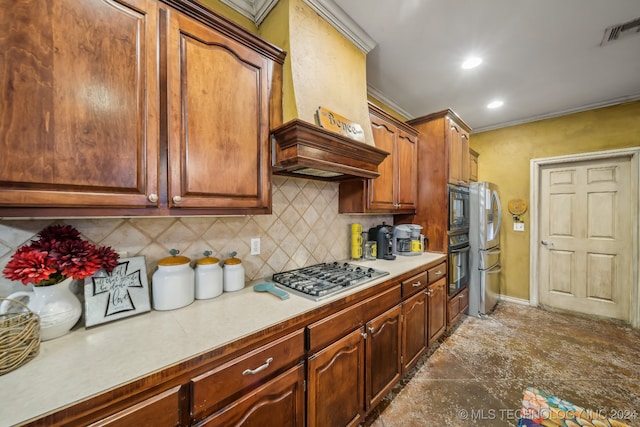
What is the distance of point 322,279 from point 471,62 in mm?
→ 2335

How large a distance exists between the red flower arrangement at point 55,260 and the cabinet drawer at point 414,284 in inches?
70.2

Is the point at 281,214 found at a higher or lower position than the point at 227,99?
lower

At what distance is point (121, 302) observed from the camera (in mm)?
1010

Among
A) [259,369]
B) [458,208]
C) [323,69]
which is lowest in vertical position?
[259,369]

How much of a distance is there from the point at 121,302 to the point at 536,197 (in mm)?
4607

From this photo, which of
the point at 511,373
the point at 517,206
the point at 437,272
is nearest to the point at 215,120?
the point at 437,272

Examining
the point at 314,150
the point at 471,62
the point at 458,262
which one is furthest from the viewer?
the point at 458,262

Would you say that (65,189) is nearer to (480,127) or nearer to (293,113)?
(293,113)

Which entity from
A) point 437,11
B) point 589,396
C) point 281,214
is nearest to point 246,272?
point 281,214

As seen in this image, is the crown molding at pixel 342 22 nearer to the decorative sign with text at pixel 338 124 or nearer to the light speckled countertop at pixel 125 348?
the decorative sign with text at pixel 338 124

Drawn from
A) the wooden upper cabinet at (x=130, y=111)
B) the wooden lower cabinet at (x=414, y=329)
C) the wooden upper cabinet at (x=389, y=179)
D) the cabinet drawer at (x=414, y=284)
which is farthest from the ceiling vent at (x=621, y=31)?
the wooden upper cabinet at (x=130, y=111)

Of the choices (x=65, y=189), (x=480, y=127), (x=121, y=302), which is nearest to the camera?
(x=65, y=189)

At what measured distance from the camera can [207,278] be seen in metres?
1.24

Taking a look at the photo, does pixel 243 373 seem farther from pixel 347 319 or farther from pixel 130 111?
pixel 130 111
